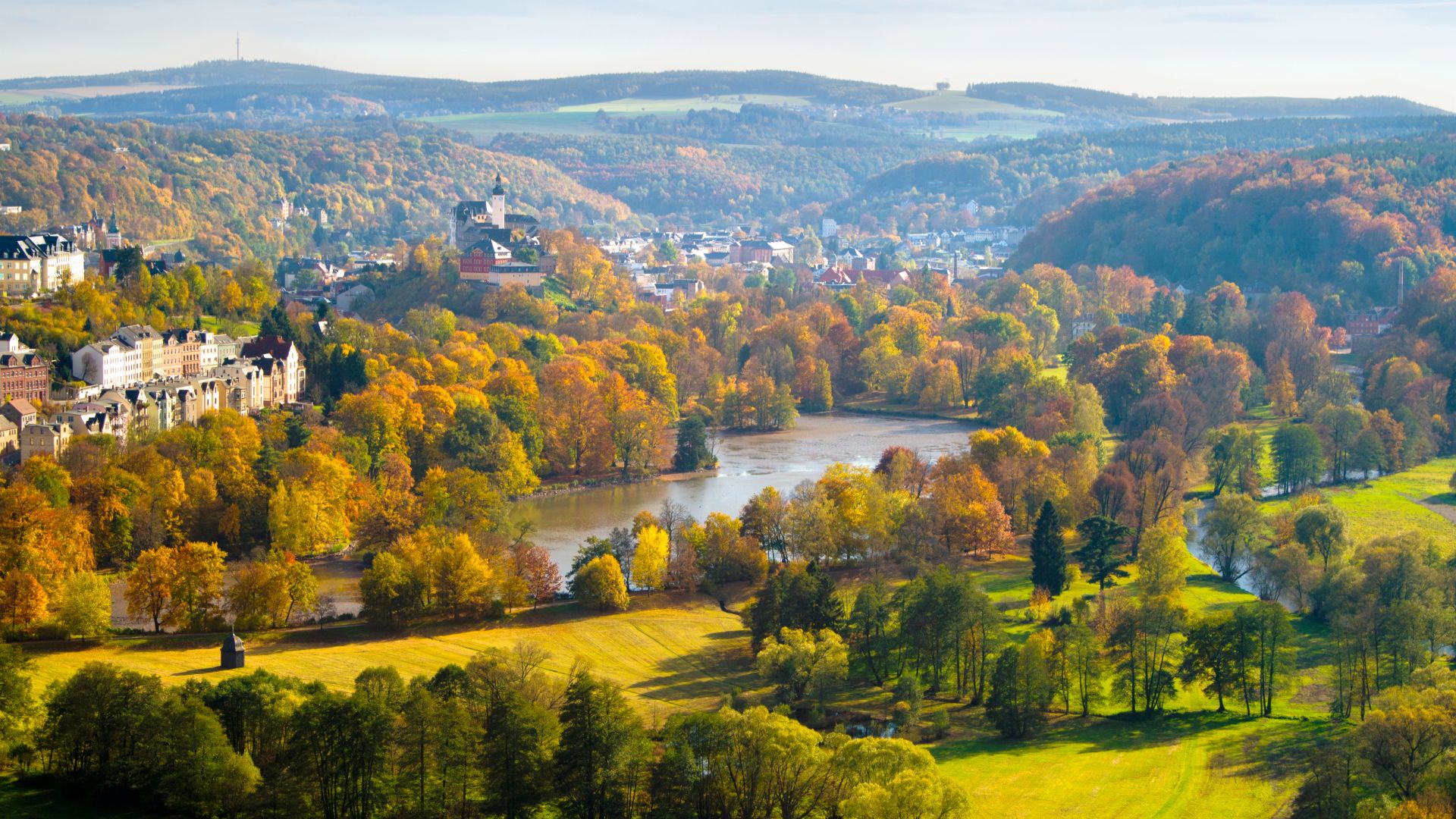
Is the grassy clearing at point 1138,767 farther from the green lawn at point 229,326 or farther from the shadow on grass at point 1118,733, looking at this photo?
the green lawn at point 229,326

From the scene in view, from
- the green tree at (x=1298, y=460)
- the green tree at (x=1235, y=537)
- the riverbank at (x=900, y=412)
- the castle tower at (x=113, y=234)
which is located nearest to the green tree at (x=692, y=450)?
the riverbank at (x=900, y=412)

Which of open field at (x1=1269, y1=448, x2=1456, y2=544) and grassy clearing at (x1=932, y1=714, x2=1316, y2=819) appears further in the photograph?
open field at (x1=1269, y1=448, x2=1456, y2=544)

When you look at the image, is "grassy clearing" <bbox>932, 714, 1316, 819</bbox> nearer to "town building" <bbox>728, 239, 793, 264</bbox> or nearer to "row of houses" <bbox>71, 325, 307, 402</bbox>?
"row of houses" <bbox>71, 325, 307, 402</bbox>

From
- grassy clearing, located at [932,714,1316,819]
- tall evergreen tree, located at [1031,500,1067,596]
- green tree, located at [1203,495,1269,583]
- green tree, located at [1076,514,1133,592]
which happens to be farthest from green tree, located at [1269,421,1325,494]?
grassy clearing, located at [932,714,1316,819]

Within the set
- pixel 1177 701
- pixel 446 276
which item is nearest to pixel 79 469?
pixel 1177 701

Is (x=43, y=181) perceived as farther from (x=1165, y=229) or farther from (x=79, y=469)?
(x=1165, y=229)

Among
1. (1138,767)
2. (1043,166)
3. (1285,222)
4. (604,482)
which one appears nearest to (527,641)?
(1138,767)
